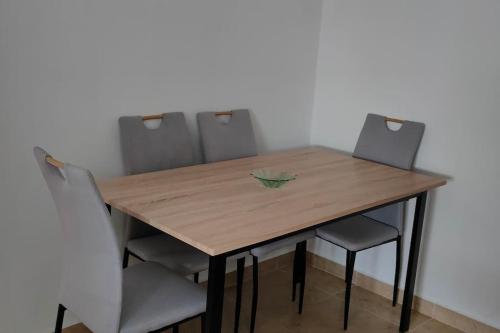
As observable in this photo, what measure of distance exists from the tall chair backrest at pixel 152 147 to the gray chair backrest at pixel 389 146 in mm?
969

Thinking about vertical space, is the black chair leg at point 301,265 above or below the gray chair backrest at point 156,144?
below

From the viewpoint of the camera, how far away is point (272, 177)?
7.59 feet

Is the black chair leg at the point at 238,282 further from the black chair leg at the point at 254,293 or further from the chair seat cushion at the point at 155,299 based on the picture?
the chair seat cushion at the point at 155,299

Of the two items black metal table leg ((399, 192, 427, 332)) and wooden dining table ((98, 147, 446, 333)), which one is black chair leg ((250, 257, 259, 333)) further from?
black metal table leg ((399, 192, 427, 332))

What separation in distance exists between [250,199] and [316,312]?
1.06 m

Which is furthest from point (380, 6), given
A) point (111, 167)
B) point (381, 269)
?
point (111, 167)

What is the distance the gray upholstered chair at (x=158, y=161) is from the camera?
7.02ft

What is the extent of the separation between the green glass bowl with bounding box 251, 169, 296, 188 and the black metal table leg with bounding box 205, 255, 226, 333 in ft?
2.11

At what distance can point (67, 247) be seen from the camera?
68.2 inches

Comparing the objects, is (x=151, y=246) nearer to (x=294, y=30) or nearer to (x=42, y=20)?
(x=42, y=20)

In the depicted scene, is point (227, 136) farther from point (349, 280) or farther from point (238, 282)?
point (349, 280)

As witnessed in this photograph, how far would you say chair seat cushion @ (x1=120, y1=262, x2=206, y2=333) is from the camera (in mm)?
1640

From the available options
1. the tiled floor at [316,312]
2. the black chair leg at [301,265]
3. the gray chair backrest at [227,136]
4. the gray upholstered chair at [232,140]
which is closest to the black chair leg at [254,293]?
the gray upholstered chair at [232,140]

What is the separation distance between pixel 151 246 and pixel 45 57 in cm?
85
